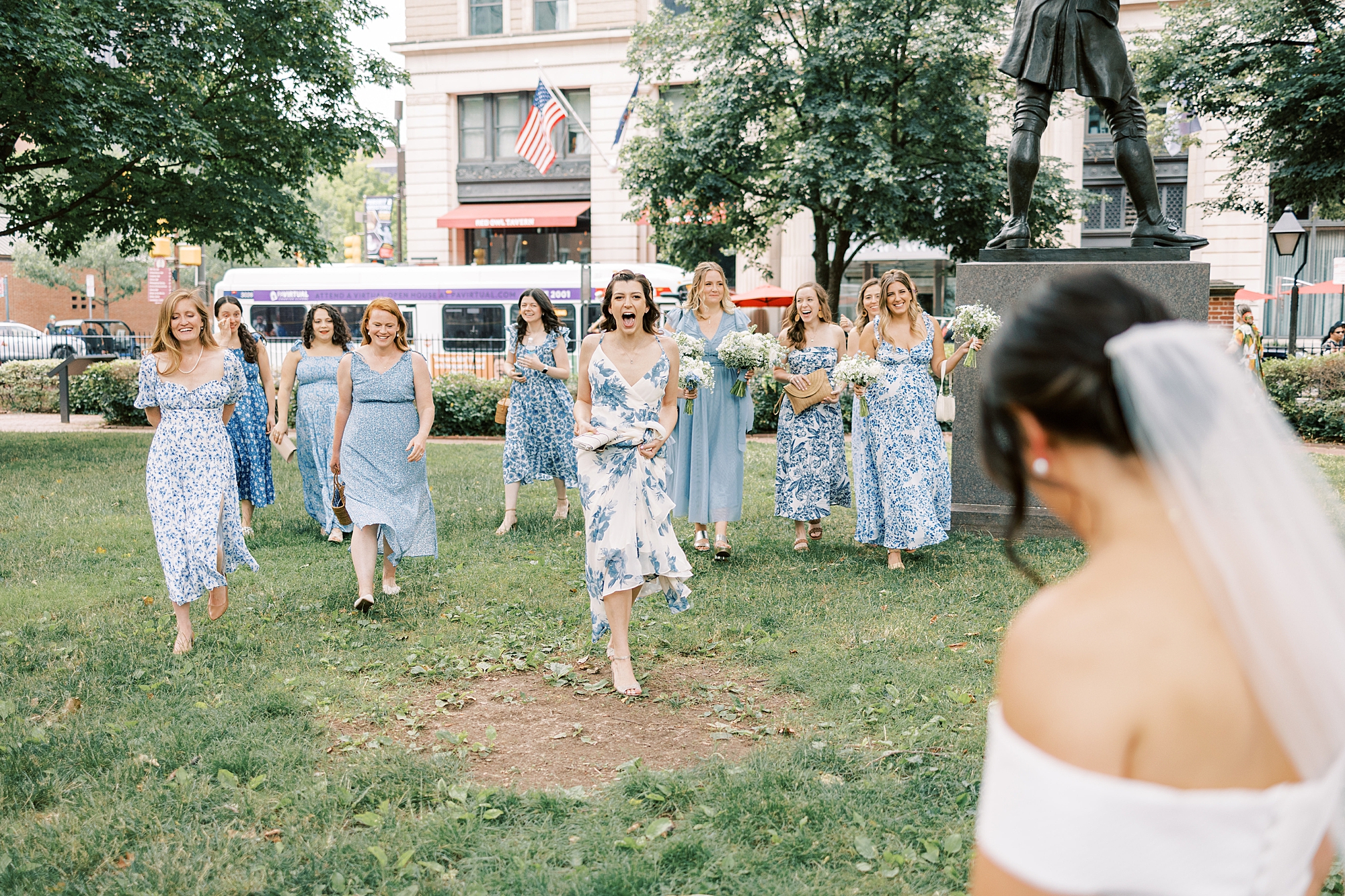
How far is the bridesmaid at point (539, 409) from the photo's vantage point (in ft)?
33.9

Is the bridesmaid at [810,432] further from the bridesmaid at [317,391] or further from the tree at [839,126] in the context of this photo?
the tree at [839,126]

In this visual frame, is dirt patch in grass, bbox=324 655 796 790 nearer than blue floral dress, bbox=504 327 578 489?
Yes

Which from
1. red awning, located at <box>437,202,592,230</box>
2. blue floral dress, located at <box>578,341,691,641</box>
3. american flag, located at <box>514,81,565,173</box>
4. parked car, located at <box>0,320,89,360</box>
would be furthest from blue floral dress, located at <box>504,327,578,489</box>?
red awning, located at <box>437,202,592,230</box>

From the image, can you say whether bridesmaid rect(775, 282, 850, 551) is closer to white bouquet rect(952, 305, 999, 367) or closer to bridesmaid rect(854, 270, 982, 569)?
bridesmaid rect(854, 270, 982, 569)

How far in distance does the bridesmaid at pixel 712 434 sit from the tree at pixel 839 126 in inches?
530

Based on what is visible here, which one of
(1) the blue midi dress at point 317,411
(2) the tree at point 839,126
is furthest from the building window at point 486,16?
(1) the blue midi dress at point 317,411

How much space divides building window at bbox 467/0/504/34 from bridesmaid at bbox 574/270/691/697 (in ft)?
116

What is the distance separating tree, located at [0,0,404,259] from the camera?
44.0 feet

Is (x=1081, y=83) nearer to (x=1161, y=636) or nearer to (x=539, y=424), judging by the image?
(x=539, y=424)

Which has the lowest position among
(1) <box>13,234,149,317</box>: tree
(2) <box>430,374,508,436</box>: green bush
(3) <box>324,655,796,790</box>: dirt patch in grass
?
(3) <box>324,655,796,790</box>: dirt patch in grass

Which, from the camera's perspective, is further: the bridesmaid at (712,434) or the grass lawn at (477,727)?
the bridesmaid at (712,434)

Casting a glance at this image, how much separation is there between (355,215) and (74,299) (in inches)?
840

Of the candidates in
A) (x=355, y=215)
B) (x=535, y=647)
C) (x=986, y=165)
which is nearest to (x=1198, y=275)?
(x=535, y=647)

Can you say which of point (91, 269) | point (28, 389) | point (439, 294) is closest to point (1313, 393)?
point (439, 294)
